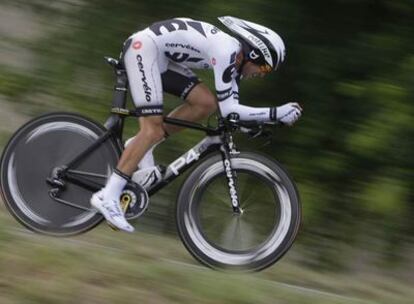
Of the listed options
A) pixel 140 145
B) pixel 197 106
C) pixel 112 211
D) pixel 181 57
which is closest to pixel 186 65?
pixel 181 57

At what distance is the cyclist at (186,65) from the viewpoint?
20.6 ft

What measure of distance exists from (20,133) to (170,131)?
107cm

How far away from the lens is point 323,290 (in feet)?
20.7

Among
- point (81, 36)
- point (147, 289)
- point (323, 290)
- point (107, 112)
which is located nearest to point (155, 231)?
point (107, 112)

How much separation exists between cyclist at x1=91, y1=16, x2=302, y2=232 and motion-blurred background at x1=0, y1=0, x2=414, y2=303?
557mm

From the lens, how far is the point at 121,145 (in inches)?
259

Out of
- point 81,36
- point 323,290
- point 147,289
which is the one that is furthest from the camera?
point 81,36

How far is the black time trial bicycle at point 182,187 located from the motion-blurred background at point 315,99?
0.84 ft

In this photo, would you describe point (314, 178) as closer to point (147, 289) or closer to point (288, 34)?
point (288, 34)

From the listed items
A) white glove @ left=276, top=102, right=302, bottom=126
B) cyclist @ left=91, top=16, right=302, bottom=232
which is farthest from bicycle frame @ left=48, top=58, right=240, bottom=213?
white glove @ left=276, top=102, right=302, bottom=126

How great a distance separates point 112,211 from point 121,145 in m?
0.54

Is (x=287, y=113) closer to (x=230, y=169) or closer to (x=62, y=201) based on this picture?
(x=230, y=169)

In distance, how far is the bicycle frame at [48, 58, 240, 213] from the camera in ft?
20.9

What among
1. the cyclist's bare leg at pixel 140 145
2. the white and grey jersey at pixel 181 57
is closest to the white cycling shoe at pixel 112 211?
the cyclist's bare leg at pixel 140 145
